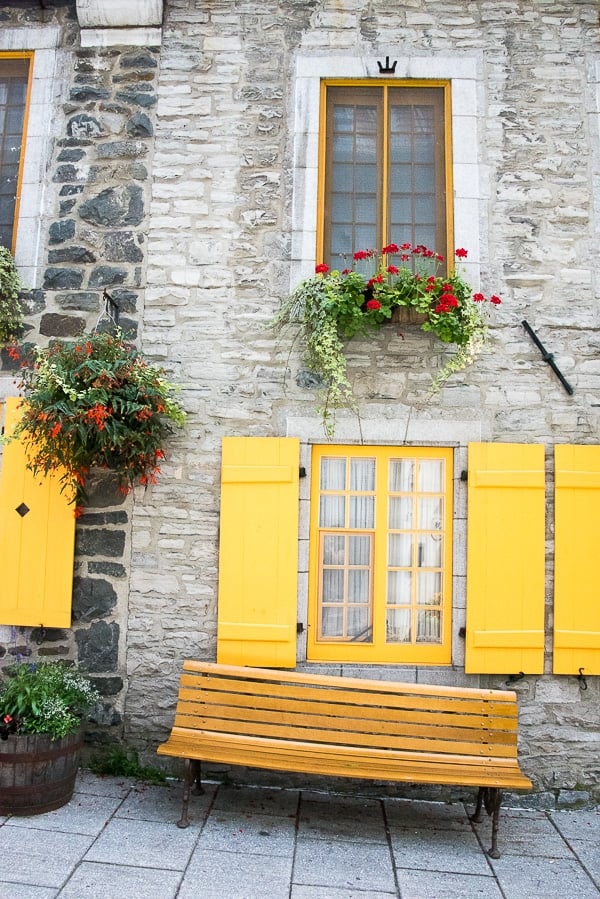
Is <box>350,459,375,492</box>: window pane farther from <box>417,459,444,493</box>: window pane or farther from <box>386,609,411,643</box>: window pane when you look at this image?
<box>386,609,411,643</box>: window pane

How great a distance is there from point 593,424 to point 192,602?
2.66m

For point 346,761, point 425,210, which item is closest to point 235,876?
point 346,761

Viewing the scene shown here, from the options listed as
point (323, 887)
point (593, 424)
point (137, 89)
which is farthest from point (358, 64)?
point (323, 887)

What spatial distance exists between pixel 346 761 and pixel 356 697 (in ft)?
1.17

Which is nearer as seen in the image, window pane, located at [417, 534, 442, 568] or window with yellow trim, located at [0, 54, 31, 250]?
window pane, located at [417, 534, 442, 568]

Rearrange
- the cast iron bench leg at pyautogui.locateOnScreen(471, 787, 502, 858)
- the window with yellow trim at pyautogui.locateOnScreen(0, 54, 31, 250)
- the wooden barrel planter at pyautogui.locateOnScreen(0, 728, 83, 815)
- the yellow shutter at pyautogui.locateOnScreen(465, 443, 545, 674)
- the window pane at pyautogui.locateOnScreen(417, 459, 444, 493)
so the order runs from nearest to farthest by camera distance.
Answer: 1. the cast iron bench leg at pyautogui.locateOnScreen(471, 787, 502, 858)
2. the wooden barrel planter at pyautogui.locateOnScreen(0, 728, 83, 815)
3. the yellow shutter at pyautogui.locateOnScreen(465, 443, 545, 674)
4. the window pane at pyautogui.locateOnScreen(417, 459, 444, 493)
5. the window with yellow trim at pyautogui.locateOnScreen(0, 54, 31, 250)

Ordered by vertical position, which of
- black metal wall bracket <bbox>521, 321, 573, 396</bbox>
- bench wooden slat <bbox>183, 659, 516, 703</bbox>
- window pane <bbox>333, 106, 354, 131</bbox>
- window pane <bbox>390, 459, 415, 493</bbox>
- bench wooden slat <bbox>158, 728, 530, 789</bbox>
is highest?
window pane <bbox>333, 106, 354, 131</bbox>

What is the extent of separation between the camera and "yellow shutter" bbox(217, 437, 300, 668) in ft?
14.2

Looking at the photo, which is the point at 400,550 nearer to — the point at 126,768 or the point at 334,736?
the point at 334,736

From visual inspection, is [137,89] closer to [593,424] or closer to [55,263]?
[55,263]

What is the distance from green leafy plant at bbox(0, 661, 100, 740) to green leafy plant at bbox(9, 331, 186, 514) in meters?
0.99

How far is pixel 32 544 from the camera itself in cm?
447

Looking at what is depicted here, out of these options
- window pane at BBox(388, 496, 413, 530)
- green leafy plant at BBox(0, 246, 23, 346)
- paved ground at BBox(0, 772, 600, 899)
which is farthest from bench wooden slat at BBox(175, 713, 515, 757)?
green leafy plant at BBox(0, 246, 23, 346)

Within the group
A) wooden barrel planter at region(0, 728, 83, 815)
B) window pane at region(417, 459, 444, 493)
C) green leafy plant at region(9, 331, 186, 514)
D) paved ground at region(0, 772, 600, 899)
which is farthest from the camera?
window pane at region(417, 459, 444, 493)
